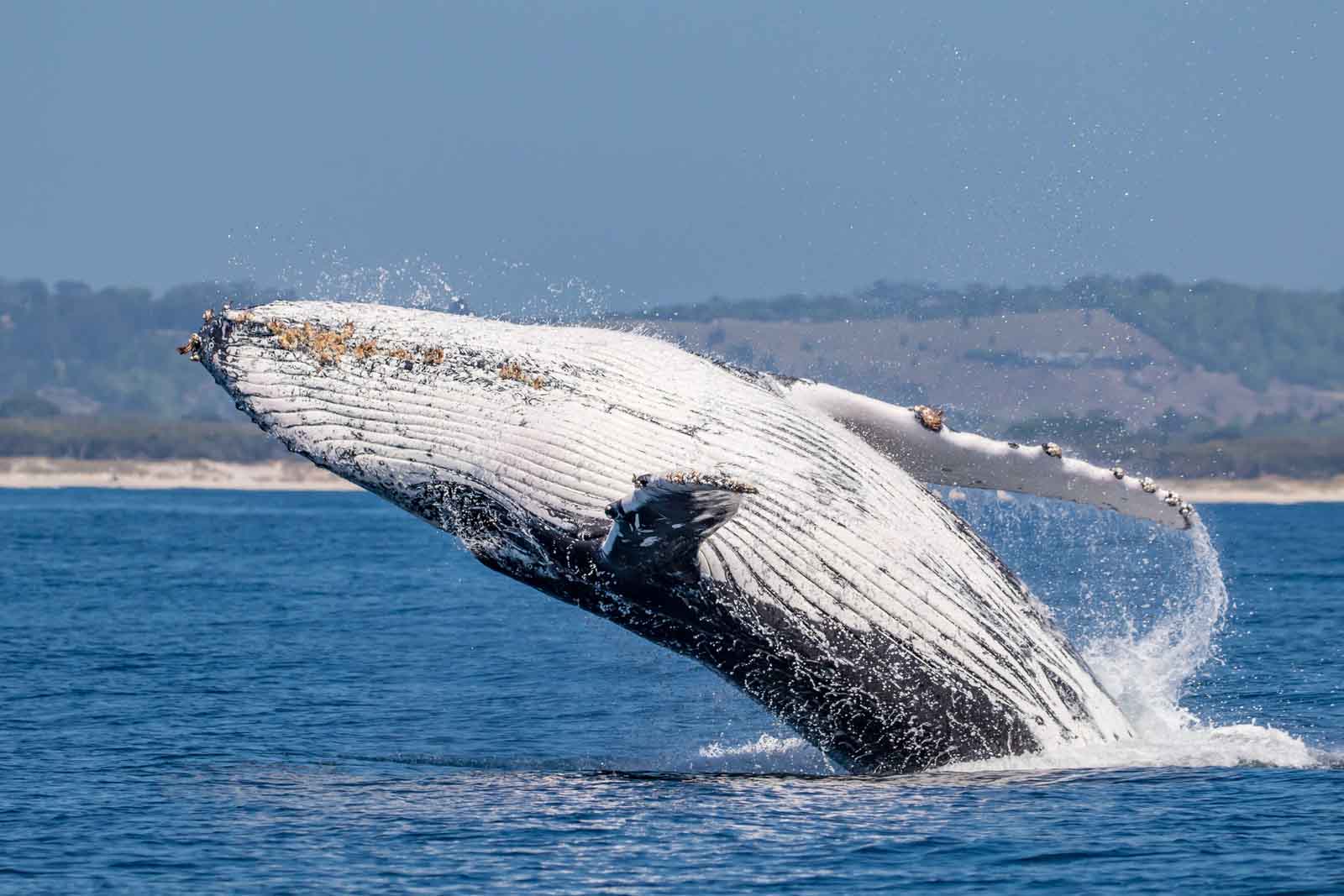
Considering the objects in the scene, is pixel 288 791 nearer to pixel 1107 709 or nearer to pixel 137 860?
pixel 137 860

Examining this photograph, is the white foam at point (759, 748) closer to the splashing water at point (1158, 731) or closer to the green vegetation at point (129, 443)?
the splashing water at point (1158, 731)

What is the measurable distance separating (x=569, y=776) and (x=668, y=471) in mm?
3523

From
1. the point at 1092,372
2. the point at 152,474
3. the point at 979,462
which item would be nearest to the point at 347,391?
the point at 979,462

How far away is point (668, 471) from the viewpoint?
356 inches

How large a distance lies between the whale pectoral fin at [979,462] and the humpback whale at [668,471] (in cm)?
32

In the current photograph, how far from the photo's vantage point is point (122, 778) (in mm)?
11969

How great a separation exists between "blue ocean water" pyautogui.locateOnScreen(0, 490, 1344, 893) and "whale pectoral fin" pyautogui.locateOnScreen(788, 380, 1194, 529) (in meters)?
1.26

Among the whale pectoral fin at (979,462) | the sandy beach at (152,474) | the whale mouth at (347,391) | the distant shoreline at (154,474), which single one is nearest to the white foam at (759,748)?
the whale pectoral fin at (979,462)

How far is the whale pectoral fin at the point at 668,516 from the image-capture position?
806 centimetres

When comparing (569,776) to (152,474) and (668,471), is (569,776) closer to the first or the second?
(668,471)

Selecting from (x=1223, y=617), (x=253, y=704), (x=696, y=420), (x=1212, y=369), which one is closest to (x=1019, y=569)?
(x=1223, y=617)

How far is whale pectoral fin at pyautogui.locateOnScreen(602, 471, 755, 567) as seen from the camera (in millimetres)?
8062

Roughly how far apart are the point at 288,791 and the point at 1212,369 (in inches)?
4879

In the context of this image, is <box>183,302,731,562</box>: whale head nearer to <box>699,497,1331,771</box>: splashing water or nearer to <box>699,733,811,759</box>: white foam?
<box>699,497,1331,771</box>: splashing water
